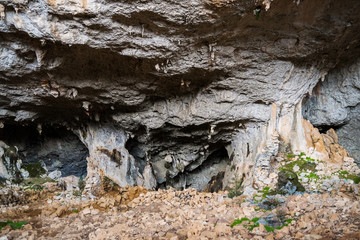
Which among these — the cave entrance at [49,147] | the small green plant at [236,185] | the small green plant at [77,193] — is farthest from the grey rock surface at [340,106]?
the cave entrance at [49,147]

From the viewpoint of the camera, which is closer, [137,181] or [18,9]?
[18,9]

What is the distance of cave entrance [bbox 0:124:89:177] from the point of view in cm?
1145

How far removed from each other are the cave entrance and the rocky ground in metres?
3.82

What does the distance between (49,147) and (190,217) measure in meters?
8.93

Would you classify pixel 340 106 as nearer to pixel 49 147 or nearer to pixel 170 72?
pixel 170 72

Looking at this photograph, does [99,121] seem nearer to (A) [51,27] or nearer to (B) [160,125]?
(B) [160,125]

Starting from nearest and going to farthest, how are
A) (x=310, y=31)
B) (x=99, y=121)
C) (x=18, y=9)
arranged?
(x=18, y=9) < (x=310, y=31) < (x=99, y=121)

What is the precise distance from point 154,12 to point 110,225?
4967 mm

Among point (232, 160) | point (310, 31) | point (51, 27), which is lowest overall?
point (232, 160)


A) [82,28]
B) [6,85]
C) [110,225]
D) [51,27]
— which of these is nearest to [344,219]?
[110,225]

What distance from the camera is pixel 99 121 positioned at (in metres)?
11.1

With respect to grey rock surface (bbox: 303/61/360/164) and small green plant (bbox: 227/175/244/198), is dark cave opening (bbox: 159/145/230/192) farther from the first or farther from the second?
grey rock surface (bbox: 303/61/360/164)

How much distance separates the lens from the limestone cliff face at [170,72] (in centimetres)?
616

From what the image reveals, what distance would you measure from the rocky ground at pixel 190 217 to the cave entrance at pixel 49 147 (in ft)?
12.5
